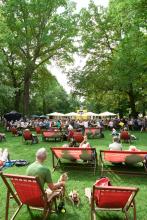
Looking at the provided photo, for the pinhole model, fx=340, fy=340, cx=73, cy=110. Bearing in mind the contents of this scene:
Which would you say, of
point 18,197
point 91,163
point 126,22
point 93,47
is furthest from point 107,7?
point 18,197

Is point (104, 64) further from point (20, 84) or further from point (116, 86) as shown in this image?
point (20, 84)

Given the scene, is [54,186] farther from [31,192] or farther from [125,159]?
[125,159]

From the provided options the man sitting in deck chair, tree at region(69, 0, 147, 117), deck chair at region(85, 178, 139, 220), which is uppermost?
tree at region(69, 0, 147, 117)

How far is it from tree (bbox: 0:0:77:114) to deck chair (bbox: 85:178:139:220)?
28830 mm

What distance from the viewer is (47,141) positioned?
68.7 feet

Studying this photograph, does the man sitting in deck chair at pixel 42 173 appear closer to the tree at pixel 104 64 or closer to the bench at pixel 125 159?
the bench at pixel 125 159

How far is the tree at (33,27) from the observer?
34562 mm

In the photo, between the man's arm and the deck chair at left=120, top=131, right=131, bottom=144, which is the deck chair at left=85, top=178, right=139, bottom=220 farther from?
the deck chair at left=120, top=131, right=131, bottom=144

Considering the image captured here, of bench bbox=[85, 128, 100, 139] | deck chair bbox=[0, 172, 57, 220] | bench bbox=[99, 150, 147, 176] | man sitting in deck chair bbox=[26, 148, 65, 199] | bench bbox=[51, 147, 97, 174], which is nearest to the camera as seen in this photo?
deck chair bbox=[0, 172, 57, 220]

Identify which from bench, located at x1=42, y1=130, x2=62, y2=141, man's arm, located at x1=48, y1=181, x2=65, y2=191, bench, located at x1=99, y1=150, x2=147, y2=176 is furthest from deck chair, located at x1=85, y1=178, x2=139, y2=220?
bench, located at x1=42, y1=130, x2=62, y2=141

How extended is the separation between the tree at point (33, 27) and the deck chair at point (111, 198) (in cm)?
2883

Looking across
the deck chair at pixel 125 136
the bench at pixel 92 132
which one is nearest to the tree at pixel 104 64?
the bench at pixel 92 132

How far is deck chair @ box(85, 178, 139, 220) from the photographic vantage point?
5746 millimetres

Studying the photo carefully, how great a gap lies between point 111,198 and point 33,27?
3185 centimetres
